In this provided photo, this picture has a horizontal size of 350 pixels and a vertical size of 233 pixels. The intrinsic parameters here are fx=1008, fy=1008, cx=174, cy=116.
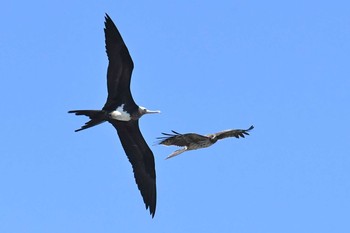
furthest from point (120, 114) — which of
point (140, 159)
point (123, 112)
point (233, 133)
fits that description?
point (233, 133)

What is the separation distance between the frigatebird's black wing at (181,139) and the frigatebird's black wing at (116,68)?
1.14 meters

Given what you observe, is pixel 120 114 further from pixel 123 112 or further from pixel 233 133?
pixel 233 133

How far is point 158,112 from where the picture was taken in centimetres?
2148

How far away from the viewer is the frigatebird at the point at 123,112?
67.4 feet

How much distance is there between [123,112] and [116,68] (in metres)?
0.99

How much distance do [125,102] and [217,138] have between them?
2434 mm

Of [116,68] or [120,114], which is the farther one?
[120,114]

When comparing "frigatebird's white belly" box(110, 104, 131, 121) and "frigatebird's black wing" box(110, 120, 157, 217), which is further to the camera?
"frigatebird's black wing" box(110, 120, 157, 217)

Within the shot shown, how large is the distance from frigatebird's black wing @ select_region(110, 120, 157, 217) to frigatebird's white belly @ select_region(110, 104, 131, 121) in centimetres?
65

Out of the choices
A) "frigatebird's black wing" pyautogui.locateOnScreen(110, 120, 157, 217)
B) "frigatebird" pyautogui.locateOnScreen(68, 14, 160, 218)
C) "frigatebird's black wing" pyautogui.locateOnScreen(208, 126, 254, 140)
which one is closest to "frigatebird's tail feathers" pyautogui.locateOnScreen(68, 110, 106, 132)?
"frigatebird" pyautogui.locateOnScreen(68, 14, 160, 218)

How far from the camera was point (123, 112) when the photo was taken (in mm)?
21031

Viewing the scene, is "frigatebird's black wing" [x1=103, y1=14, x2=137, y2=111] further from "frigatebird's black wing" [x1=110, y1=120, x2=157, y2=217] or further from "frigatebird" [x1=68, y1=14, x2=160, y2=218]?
"frigatebird's black wing" [x1=110, y1=120, x2=157, y2=217]

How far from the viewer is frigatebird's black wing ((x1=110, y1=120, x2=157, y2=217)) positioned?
71.8 ft

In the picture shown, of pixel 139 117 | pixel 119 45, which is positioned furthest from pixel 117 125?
pixel 119 45
